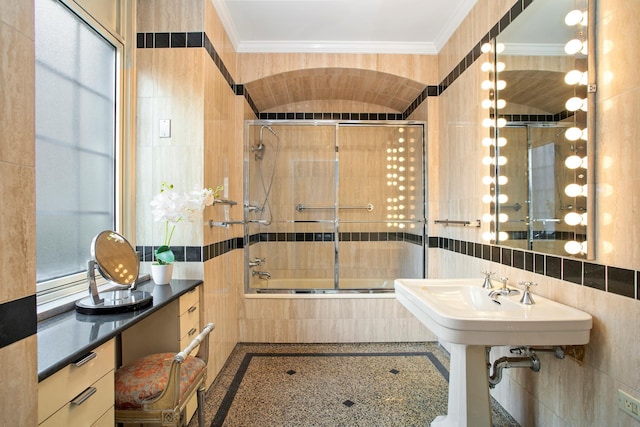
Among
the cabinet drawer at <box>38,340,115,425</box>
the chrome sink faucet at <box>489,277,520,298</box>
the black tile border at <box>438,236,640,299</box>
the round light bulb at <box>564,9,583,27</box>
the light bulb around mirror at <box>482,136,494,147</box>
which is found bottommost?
the cabinet drawer at <box>38,340,115,425</box>

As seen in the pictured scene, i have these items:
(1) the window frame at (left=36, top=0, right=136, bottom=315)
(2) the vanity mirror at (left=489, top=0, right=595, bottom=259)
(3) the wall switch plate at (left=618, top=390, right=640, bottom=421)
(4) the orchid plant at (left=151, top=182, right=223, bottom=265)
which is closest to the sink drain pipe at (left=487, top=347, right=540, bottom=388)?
(3) the wall switch plate at (left=618, top=390, right=640, bottom=421)

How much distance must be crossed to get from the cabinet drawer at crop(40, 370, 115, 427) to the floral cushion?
102 mm

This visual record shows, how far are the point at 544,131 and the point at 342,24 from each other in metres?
1.79

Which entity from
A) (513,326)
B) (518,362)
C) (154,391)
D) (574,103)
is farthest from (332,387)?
(574,103)

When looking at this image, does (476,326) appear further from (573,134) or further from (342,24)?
(342,24)

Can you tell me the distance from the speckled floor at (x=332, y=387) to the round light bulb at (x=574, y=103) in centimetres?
167

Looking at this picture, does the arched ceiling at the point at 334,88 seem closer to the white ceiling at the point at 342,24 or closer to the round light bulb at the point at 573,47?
the white ceiling at the point at 342,24

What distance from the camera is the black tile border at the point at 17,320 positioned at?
770 mm

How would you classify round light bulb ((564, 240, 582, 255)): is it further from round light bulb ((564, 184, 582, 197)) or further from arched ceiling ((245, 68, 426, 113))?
arched ceiling ((245, 68, 426, 113))

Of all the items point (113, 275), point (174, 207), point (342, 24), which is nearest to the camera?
point (113, 275)

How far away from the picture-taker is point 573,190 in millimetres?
1496

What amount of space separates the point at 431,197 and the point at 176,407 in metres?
2.54

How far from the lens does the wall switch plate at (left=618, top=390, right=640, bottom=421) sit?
120cm

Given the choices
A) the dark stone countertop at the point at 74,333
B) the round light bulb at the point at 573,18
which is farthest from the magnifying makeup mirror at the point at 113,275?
the round light bulb at the point at 573,18
